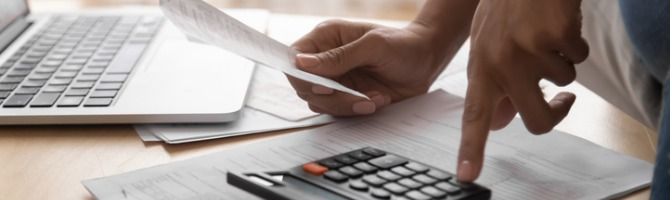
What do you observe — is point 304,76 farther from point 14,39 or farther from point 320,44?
point 14,39

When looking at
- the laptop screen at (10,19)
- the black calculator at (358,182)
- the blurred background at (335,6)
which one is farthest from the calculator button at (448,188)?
the blurred background at (335,6)

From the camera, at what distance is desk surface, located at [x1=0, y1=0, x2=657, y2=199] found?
67cm

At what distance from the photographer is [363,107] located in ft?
2.71

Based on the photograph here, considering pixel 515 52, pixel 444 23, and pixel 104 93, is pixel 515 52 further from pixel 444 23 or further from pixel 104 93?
pixel 104 93

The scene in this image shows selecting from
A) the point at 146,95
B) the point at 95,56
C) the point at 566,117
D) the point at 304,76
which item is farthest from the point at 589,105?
the point at 95,56

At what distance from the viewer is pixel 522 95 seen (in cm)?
69

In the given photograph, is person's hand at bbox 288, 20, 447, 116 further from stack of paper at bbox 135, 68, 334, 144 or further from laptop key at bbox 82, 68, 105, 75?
laptop key at bbox 82, 68, 105, 75

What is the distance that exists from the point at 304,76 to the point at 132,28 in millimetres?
471

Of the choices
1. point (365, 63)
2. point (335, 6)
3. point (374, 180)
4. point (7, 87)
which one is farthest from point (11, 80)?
point (335, 6)

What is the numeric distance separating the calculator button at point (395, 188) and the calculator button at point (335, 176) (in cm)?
3

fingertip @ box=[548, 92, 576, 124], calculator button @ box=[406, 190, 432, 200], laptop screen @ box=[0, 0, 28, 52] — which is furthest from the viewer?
laptop screen @ box=[0, 0, 28, 52]

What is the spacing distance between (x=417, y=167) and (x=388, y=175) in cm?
3

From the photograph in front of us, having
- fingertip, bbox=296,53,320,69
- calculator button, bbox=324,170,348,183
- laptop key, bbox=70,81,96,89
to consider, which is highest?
fingertip, bbox=296,53,320,69

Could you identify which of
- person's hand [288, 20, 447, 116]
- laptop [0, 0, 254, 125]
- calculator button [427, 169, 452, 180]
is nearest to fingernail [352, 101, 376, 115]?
person's hand [288, 20, 447, 116]
